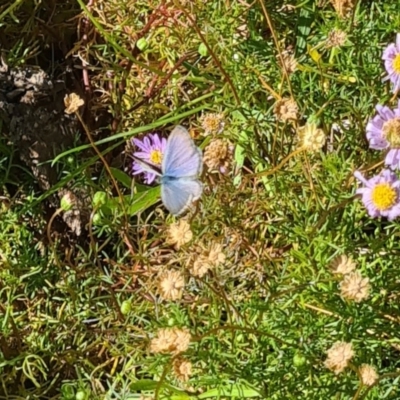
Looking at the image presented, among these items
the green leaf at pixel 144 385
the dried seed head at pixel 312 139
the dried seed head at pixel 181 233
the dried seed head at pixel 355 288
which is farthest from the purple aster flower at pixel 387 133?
the green leaf at pixel 144 385

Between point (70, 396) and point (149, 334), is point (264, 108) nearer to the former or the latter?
point (149, 334)

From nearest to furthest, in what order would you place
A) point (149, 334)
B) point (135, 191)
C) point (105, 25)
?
point (149, 334) < point (135, 191) < point (105, 25)

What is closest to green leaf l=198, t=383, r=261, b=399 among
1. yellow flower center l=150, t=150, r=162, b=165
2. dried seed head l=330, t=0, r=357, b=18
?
yellow flower center l=150, t=150, r=162, b=165

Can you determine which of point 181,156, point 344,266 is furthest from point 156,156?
point 344,266

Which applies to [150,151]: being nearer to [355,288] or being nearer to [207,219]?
[207,219]

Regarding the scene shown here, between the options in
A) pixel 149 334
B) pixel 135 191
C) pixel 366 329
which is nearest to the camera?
pixel 366 329

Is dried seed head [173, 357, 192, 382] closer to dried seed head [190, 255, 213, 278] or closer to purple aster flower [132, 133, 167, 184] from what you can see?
dried seed head [190, 255, 213, 278]

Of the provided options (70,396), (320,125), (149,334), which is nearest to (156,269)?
(149,334)
